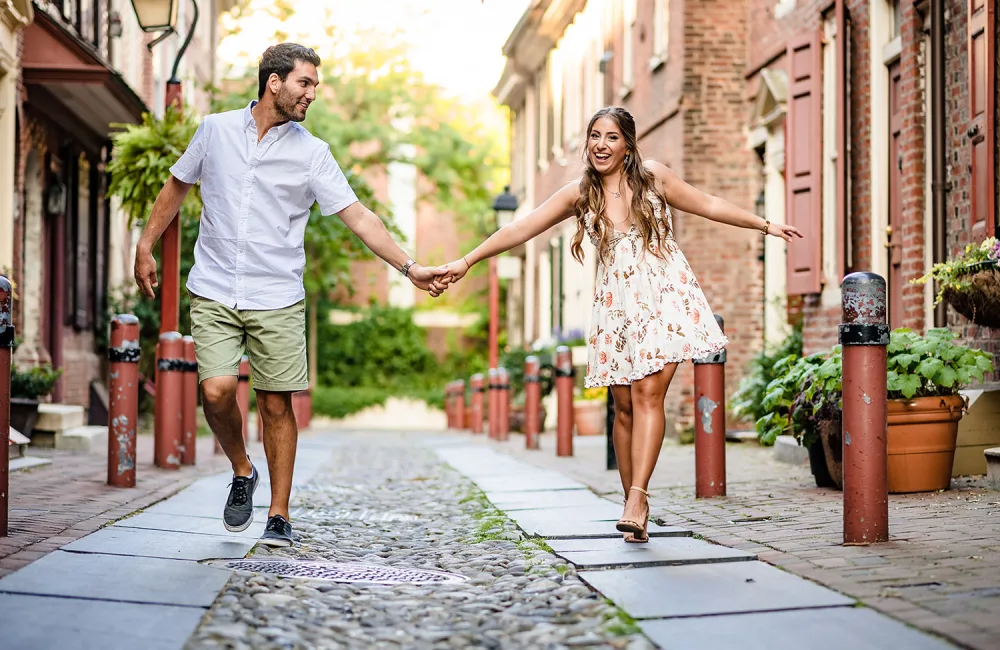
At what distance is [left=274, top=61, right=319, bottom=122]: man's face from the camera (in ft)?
15.9

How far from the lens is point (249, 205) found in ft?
15.9

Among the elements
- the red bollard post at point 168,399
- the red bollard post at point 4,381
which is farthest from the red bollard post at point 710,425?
the red bollard post at point 168,399

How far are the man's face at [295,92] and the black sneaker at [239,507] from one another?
145 cm

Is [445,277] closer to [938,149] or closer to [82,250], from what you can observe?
[938,149]

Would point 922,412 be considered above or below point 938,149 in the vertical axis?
below

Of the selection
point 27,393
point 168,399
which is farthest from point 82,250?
point 168,399

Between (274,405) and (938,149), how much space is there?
18.2 feet

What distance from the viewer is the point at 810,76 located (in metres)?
11.2

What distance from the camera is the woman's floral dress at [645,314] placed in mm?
4844

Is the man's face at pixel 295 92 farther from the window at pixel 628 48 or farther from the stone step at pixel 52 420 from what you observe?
the window at pixel 628 48

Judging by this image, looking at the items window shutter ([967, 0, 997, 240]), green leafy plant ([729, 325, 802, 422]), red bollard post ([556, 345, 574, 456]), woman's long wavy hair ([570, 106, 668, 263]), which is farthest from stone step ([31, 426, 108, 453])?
window shutter ([967, 0, 997, 240])

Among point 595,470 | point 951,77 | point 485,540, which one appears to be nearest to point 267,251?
point 485,540

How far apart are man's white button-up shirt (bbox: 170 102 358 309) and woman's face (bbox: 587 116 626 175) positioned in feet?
3.43

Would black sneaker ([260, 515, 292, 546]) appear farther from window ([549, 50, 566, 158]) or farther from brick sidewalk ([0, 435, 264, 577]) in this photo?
window ([549, 50, 566, 158])
